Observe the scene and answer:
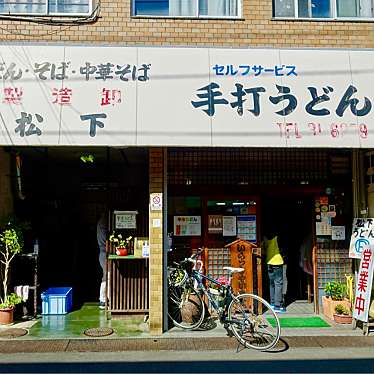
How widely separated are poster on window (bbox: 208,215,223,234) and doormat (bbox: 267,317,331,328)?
2.01 m

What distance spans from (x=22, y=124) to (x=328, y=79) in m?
5.36

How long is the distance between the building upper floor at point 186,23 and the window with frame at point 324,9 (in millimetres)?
20

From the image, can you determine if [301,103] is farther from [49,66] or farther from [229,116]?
[49,66]

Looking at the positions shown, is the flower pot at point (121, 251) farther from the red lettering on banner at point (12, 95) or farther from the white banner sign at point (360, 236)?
the white banner sign at point (360, 236)

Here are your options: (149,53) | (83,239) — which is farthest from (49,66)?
(83,239)

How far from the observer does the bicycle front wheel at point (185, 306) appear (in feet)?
27.3

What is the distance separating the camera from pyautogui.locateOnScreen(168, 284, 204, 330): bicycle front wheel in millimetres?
8328

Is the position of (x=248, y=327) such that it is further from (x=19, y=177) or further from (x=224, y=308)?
(x=19, y=177)

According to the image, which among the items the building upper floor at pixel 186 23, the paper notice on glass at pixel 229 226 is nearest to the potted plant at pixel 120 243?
the paper notice on glass at pixel 229 226

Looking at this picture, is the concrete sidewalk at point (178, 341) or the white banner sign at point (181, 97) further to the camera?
the white banner sign at point (181, 97)

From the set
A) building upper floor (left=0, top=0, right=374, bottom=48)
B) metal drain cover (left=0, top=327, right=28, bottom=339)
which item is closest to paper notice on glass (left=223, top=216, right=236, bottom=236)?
building upper floor (left=0, top=0, right=374, bottom=48)

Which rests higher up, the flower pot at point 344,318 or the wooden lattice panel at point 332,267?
the wooden lattice panel at point 332,267

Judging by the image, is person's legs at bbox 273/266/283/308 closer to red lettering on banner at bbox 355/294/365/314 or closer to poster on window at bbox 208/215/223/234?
poster on window at bbox 208/215/223/234

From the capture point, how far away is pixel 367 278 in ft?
26.0
